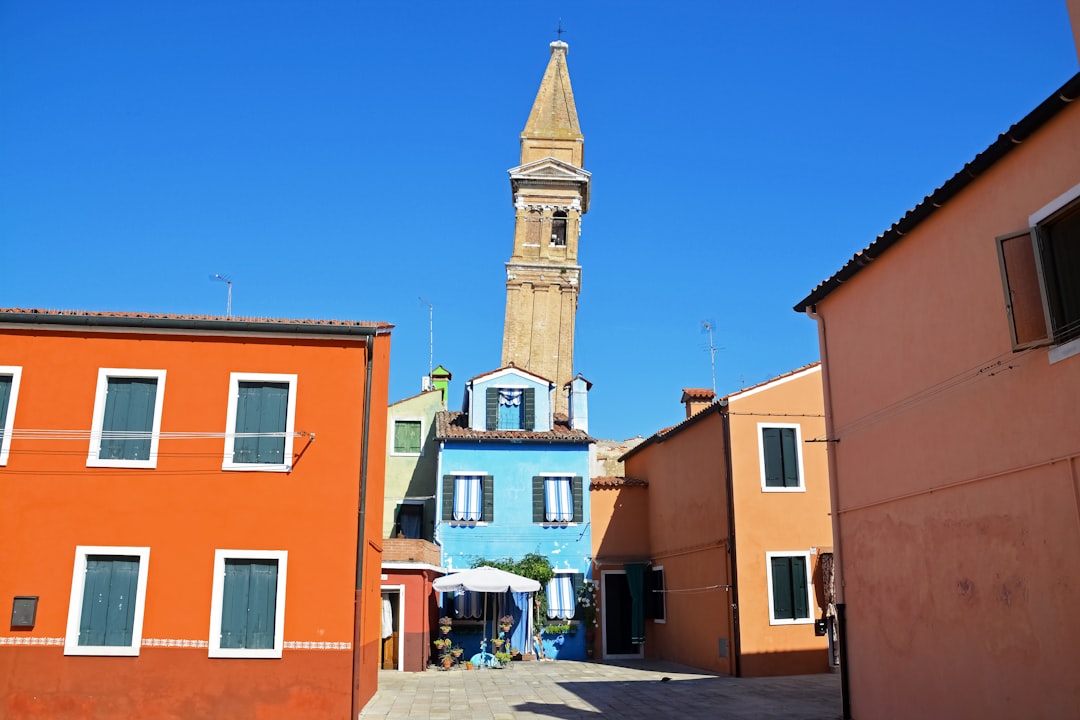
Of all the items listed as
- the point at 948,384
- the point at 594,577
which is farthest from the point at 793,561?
the point at 948,384

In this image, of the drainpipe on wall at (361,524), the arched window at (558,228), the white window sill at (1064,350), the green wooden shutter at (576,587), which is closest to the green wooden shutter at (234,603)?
the drainpipe on wall at (361,524)

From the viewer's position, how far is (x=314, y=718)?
41.1ft

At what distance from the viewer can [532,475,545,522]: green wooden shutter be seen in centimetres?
2459

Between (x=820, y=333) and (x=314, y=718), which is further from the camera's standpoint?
(x=820, y=333)

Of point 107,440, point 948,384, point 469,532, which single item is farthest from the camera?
point 469,532

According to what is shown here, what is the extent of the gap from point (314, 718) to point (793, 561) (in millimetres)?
11444

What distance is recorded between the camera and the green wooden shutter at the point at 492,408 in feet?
84.0

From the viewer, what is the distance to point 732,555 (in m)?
19.6

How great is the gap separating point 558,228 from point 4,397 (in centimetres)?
3069

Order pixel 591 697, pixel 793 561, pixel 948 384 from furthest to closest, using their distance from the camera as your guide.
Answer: pixel 793 561, pixel 591 697, pixel 948 384

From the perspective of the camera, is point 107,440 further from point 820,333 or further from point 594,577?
point 594,577

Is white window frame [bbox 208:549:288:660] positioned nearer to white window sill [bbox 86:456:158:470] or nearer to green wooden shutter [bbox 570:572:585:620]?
white window sill [bbox 86:456:158:470]

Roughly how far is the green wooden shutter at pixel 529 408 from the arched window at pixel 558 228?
1696cm

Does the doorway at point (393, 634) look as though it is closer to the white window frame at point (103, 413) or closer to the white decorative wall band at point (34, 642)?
the white window frame at point (103, 413)
